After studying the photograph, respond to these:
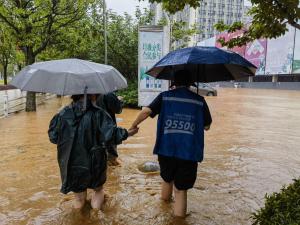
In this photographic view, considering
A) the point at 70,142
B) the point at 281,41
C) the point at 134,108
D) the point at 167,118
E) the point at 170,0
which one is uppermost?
the point at 281,41

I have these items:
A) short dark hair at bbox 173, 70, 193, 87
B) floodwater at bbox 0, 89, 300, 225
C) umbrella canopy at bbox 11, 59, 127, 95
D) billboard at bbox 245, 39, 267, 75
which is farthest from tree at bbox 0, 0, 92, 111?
billboard at bbox 245, 39, 267, 75

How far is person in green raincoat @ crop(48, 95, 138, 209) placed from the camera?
3836mm

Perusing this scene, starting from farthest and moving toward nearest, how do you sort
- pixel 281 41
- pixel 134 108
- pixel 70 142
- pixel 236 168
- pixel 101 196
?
pixel 281 41 < pixel 134 108 < pixel 236 168 < pixel 101 196 < pixel 70 142

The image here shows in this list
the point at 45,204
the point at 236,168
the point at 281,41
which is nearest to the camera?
the point at 45,204

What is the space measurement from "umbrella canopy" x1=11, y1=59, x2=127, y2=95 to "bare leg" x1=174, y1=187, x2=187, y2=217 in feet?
4.62

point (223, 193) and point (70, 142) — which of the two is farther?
point (223, 193)

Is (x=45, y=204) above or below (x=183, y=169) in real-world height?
below

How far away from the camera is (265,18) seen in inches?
152

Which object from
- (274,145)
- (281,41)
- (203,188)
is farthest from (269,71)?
(203,188)

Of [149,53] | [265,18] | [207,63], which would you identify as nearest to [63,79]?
[207,63]

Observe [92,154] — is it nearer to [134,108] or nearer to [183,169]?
[183,169]

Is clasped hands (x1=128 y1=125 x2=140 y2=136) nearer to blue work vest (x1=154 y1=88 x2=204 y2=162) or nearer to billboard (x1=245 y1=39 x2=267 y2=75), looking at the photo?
blue work vest (x1=154 y1=88 x2=204 y2=162)

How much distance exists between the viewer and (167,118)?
12.6 feet

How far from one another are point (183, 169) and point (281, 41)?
48.5m
